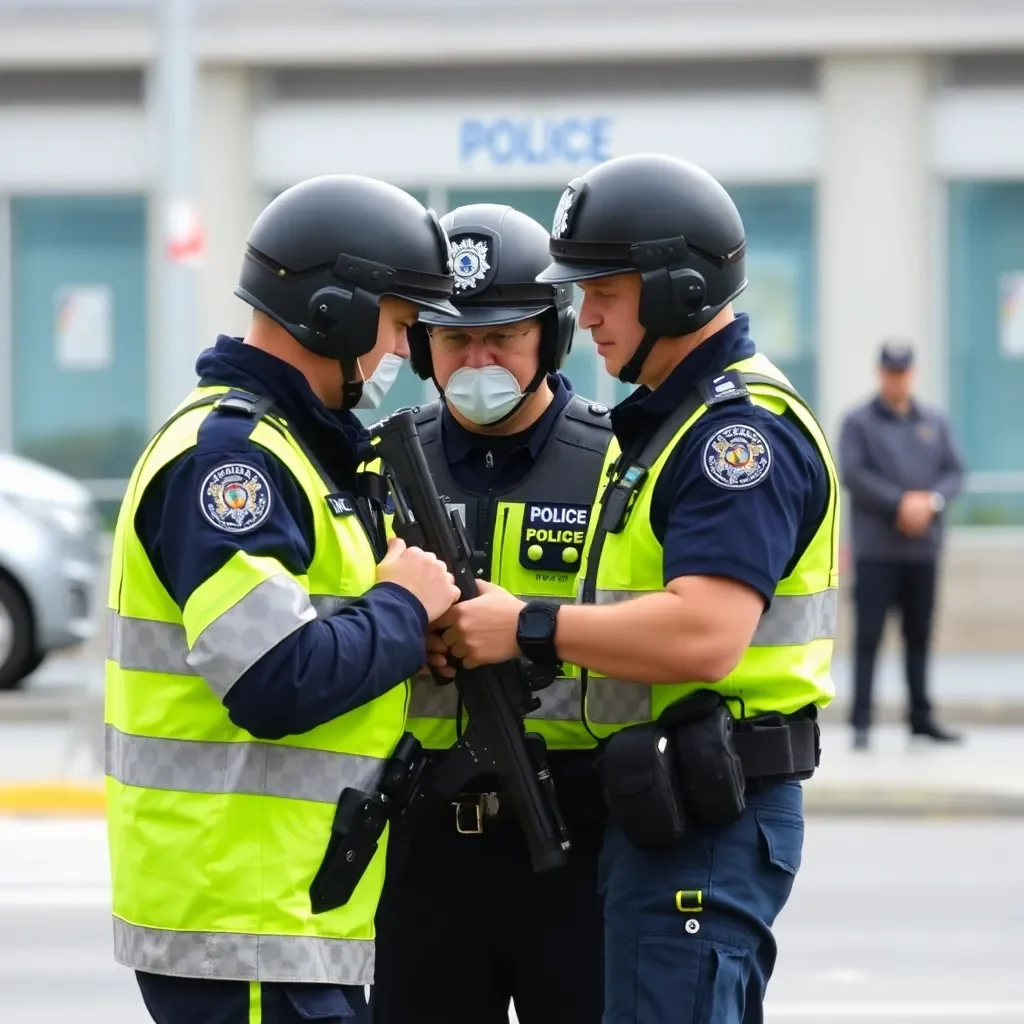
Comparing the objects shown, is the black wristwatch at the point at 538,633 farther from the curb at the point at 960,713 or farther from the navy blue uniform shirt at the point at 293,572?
the curb at the point at 960,713

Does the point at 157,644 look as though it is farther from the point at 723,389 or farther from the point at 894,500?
the point at 894,500

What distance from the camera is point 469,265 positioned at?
418 centimetres

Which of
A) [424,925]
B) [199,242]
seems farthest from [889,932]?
[199,242]

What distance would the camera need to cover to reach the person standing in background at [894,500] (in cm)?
1113

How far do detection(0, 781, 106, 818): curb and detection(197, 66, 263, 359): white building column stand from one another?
674 centimetres

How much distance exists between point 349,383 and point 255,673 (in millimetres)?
551

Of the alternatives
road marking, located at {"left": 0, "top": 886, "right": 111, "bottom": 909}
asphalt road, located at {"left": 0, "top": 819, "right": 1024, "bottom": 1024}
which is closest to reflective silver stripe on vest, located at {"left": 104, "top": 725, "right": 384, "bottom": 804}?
asphalt road, located at {"left": 0, "top": 819, "right": 1024, "bottom": 1024}

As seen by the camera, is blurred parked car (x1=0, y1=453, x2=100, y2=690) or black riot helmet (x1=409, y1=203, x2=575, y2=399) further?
blurred parked car (x1=0, y1=453, x2=100, y2=690)

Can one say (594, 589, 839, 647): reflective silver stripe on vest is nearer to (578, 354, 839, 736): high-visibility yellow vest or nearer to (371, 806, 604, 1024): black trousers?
(578, 354, 839, 736): high-visibility yellow vest

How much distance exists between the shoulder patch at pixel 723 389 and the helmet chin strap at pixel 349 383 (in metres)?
0.55

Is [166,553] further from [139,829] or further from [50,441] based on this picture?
[50,441]

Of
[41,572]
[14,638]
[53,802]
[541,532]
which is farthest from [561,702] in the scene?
[14,638]

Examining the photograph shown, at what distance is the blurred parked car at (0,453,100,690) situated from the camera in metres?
13.3

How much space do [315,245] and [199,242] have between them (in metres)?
9.30
